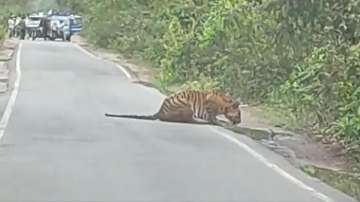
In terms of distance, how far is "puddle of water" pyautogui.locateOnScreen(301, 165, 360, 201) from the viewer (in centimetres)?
1208

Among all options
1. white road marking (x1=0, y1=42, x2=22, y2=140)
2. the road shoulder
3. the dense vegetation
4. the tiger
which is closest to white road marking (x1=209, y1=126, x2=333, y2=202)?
the road shoulder

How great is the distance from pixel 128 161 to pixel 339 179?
9.14 feet

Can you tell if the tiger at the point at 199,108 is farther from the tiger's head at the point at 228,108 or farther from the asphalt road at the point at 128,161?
the asphalt road at the point at 128,161

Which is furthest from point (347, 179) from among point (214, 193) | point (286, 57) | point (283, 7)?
point (286, 57)

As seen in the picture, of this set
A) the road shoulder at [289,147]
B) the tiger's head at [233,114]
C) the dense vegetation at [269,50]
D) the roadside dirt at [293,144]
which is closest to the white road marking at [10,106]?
the road shoulder at [289,147]

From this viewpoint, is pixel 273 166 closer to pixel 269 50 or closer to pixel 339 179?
pixel 339 179

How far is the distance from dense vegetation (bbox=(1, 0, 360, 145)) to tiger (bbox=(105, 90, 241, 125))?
1.35 metres

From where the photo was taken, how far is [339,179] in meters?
13.1

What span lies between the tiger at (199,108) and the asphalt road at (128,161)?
1.34 feet

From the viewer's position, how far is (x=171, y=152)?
1427 centimetres

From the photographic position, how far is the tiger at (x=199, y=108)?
18391mm

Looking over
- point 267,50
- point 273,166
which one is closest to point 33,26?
point 267,50

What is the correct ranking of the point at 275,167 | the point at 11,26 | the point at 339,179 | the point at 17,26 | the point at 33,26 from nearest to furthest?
1. the point at 339,179
2. the point at 275,167
3. the point at 11,26
4. the point at 17,26
5. the point at 33,26

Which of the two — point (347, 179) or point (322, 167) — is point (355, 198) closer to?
point (347, 179)
